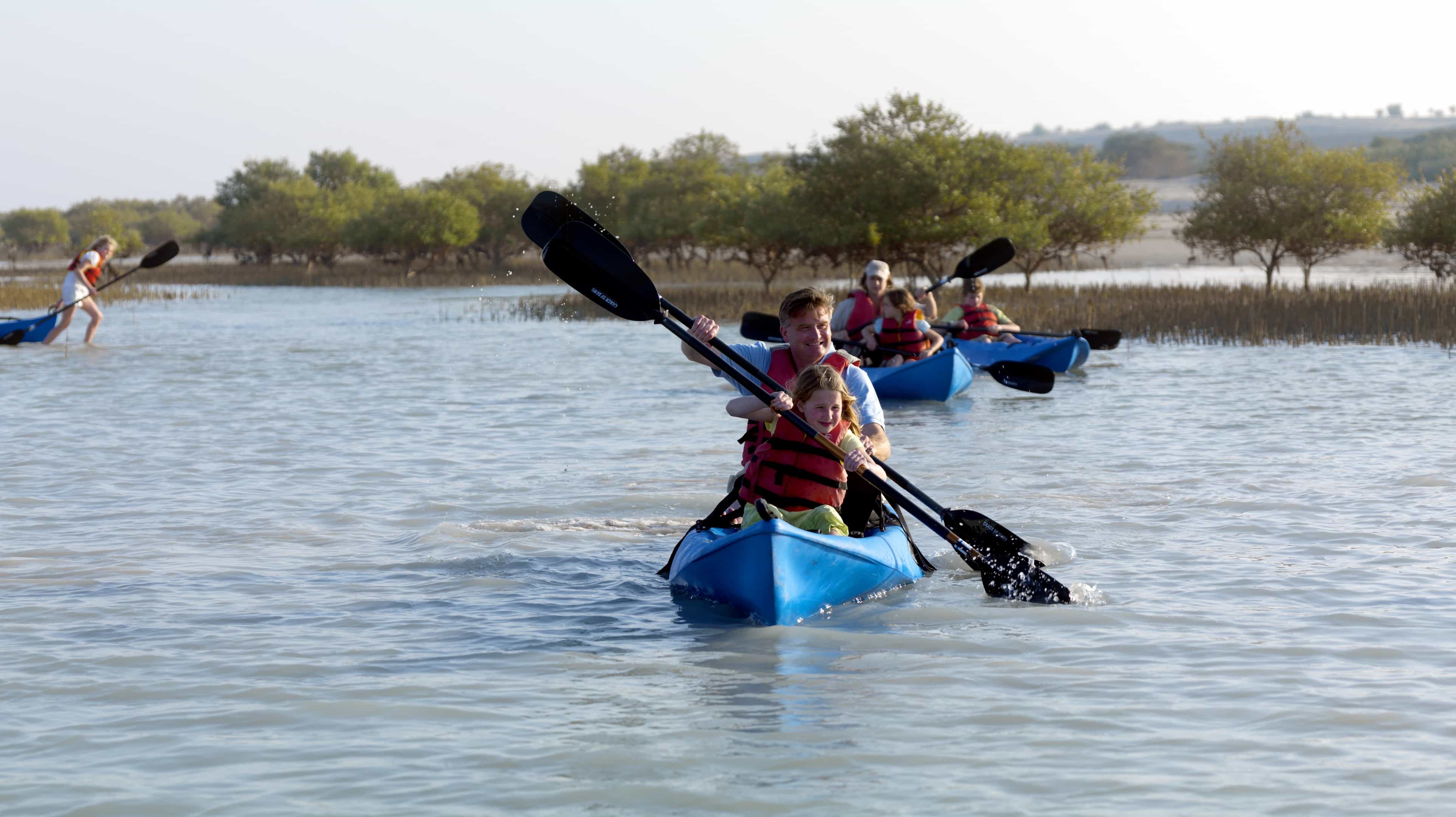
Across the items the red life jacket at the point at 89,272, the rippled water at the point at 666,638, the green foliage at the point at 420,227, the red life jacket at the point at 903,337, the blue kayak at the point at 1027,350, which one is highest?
the green foliage at the point at 420,227

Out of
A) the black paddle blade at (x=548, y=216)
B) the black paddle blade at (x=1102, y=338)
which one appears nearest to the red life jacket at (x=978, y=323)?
the black paddle blade at (x=1102, y=338)

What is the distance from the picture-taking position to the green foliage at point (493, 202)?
58.2 m

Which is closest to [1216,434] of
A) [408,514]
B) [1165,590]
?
[1165,590]

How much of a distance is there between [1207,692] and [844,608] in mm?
1631

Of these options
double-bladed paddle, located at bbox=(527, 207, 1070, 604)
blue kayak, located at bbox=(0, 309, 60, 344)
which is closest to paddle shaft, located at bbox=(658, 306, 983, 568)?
double-bladed paddle, located at bbox=(527, 207, 1070, 604)

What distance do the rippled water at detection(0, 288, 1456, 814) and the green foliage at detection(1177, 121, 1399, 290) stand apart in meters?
16.6

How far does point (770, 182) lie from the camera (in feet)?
135

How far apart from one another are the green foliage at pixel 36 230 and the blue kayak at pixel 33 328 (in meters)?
77.4

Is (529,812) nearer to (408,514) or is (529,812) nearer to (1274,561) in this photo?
(1274,561)

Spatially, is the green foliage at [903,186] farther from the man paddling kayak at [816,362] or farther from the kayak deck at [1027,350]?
the man paddling kayak at [816,362]

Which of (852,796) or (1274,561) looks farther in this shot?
(1274,561)

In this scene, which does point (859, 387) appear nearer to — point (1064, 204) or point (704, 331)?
point (704, 331)

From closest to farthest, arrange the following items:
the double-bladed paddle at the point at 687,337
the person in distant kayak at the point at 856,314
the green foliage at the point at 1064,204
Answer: the double-bladed paddle at the point at 687,337, the person in distant kayak at the point at 856,314, the green foliage at the point at 1064,204

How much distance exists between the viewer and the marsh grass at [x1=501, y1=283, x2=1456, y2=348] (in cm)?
1970
